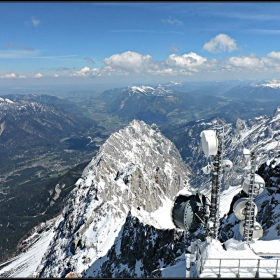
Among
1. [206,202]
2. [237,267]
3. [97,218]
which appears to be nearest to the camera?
[237,267]

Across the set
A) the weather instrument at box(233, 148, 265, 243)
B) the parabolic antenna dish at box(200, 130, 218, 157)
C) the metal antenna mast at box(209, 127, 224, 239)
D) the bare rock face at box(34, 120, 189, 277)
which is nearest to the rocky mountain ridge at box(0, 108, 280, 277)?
the bare rock face at box(34, 120, 189, 277)

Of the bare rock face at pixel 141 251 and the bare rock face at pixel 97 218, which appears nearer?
the bare rock face at pixel 141 251

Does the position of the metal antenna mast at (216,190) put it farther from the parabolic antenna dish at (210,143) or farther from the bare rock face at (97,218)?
the bare rock face at (97,218)

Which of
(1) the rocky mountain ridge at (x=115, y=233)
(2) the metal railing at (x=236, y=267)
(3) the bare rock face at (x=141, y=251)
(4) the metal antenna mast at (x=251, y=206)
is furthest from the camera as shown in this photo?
(1) the rocky mountain ridge at (x=115, y=233)

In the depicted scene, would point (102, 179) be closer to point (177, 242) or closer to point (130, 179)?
point (130, 179)

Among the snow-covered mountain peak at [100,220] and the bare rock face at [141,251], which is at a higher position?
the bare rock face at [141,251]

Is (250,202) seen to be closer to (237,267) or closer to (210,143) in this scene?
(237,267)

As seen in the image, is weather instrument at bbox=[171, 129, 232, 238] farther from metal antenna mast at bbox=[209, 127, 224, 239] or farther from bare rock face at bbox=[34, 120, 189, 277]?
bare rock face at bbox=[34, 120, 189, 277]

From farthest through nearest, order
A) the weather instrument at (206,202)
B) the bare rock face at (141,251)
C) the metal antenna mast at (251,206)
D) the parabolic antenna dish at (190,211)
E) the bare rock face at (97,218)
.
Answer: the bare rock face at (97,218) < the bare rock face at (141,251) < the metal antenna mast at (251,206) < the parabolic antenna dish at (190,211) < the weather instrument at (206,202)

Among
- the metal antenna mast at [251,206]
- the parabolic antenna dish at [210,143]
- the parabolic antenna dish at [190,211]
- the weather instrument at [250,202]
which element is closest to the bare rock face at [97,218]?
the weather instrument at [250,202]

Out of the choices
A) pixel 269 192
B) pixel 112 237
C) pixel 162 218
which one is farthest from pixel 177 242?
pixel 162 218

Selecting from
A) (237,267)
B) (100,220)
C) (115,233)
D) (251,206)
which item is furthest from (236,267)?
(100,220)
